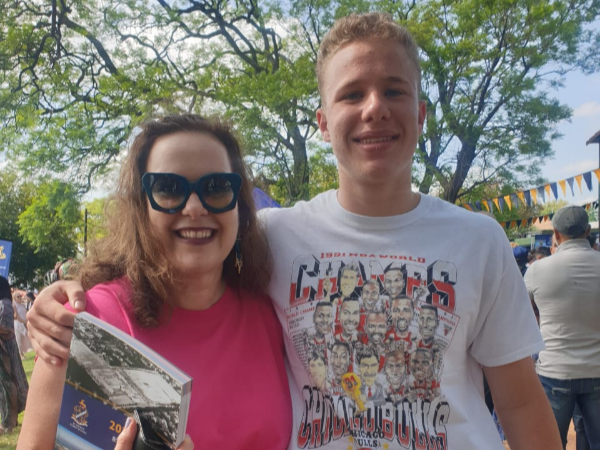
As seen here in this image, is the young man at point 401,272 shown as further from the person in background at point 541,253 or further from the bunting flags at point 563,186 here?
the bunting flags at point 563,186

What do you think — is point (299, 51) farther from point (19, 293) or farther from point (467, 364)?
point (467, 364)

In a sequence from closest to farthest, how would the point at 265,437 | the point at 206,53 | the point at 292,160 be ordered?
the point at 265,437
the point at 292,160
the point at 206,53

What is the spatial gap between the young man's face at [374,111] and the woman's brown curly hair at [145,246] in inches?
17.1

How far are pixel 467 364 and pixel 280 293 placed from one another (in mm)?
679

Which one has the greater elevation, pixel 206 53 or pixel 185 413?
pixel 206 53

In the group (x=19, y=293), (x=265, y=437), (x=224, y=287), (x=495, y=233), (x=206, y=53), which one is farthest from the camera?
(x=206, y=53)

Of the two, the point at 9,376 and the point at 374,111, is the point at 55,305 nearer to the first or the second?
the point at 374,111

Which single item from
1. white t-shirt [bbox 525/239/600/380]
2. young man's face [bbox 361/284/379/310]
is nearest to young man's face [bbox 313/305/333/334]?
young man's face [bbox 361/284/379/310]

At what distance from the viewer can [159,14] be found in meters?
15.0

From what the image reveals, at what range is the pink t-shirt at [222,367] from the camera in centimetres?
154

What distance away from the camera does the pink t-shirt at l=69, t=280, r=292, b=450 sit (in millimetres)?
1539

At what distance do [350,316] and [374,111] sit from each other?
679 mm

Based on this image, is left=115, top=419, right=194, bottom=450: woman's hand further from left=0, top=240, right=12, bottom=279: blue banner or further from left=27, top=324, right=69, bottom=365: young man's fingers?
left=0, top=240, right=12, bottom=279: blue banner

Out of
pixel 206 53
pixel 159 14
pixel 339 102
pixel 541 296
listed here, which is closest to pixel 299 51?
pixel 206 53
